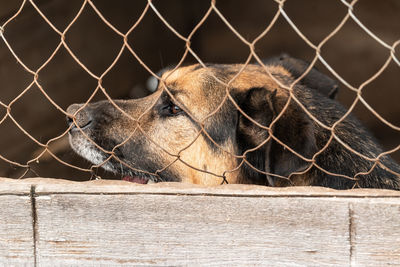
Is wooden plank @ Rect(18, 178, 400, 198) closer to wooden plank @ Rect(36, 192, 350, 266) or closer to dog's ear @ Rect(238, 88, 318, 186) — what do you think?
wooden plank @ Rect(36, 192, 350, 266)

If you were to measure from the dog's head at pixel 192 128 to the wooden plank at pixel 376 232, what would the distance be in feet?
2.40

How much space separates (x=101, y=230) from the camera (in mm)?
2914

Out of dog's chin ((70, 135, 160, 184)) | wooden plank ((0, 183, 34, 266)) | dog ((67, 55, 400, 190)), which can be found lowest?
wooden plank ((0, 183, 34, 266))

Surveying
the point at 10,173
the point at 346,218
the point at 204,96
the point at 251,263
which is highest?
the point at 204,96

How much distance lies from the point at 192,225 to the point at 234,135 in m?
0.80

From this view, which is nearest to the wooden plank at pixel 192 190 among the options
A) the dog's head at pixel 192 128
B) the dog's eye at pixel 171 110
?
the dog's head at pixel 192 128

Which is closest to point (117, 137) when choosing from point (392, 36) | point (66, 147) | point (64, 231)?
point (64, 231)

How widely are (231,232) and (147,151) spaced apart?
1170mm

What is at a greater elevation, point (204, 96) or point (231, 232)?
point (204, 96)

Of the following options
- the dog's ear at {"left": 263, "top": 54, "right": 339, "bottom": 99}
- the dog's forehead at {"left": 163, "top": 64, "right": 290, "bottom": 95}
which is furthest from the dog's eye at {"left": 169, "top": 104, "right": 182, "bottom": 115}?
the dog's ear at {"left": 263, "top": 54, "right": 339, "bottom": 99}

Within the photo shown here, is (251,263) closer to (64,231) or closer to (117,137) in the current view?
(64,231)

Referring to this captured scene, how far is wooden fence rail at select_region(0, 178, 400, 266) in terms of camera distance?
2.66 m

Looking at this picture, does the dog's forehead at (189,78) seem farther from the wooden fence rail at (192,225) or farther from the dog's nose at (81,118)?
the wooden fence rail at (192,225)

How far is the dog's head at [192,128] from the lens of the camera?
335 cm
